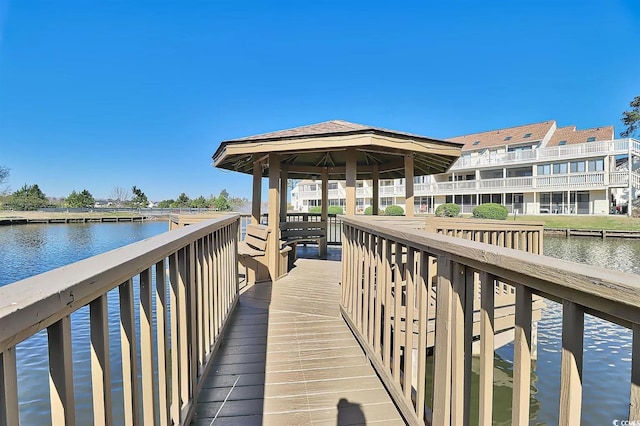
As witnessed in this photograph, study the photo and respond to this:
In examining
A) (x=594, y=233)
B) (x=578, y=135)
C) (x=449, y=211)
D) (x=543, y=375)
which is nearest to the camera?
(x=543, y=375)

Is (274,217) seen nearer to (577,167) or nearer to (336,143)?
(336,143)

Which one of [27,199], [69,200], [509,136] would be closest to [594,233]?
[509,136]

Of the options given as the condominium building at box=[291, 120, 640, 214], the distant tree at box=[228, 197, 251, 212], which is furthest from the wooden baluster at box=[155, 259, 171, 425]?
the condominium building at box=[291, 120, 640, 214]

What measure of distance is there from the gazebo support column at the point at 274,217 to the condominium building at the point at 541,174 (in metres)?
19.1

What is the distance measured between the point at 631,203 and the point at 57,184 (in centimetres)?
7567

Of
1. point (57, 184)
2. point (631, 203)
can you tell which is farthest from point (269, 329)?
point (57, 184)

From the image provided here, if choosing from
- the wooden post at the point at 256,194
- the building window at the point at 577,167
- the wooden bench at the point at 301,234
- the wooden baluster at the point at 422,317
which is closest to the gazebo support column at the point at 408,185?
the wooden bench at the point at 301,234

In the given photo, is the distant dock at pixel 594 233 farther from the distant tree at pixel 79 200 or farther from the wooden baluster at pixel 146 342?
the distant tree at pixel 79 200

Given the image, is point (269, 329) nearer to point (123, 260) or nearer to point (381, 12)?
point (123, 260)

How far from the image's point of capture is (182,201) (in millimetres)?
56188

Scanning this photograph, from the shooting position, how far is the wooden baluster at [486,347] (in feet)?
3.70

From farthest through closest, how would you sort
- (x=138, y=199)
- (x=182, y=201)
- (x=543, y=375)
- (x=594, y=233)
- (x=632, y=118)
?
1. (x=138, y=199)
2. (x=182, y=201)
3. (x=632, y=118)
4. (x=594, y=233)
5. (x=543, y=375)

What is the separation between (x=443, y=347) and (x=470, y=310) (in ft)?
0.86

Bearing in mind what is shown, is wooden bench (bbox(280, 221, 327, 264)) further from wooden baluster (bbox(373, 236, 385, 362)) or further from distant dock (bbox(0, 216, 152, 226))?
distant dock (bbox(0, 216, 152, 226))
